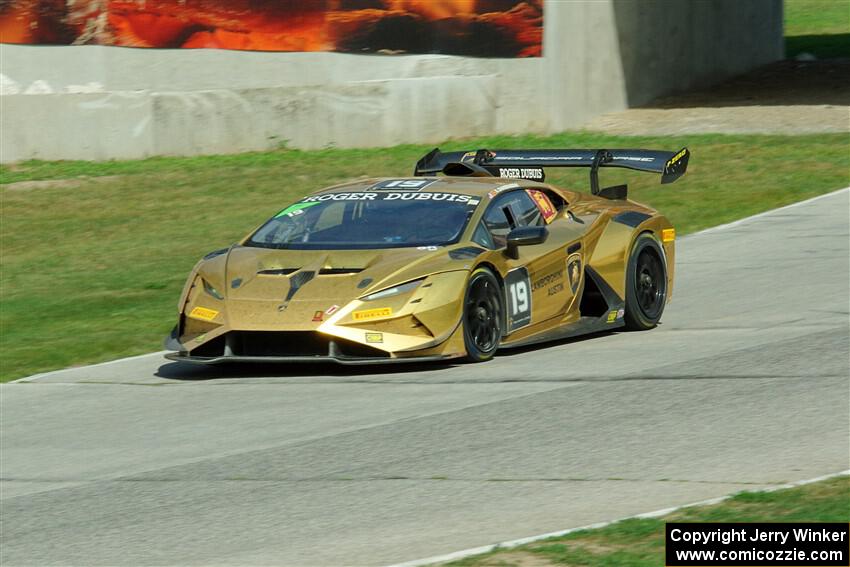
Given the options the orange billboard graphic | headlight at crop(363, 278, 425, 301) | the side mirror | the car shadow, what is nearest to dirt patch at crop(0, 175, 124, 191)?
the orange billboard graphic

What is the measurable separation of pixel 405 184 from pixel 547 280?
1.43m

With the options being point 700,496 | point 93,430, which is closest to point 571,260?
point 93,430

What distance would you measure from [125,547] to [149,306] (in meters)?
8.27

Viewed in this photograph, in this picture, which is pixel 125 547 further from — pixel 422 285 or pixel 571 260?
pixel 571 260

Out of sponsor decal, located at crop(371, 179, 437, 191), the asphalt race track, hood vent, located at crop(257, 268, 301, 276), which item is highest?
sponsor decal, located at crop(371, 179, 437, 191)

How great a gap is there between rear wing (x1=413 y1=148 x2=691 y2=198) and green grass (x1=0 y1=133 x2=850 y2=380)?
2.96 m

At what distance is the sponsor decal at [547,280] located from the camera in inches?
427

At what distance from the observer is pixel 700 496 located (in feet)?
21.6

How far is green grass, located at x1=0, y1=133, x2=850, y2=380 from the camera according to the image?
1382 centimetres

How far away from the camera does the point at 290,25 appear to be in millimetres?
25531

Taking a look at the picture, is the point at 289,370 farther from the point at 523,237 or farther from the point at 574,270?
the point at 574,270

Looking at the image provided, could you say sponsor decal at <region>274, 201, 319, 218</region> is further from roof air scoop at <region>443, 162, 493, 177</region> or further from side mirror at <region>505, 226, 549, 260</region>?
side mirror at <region>505, 226, 549, 260</region>

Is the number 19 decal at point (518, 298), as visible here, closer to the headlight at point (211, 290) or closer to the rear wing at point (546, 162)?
the rear wing at point (546, 162)

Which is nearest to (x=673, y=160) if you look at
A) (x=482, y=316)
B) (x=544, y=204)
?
(x=544, y=204)
